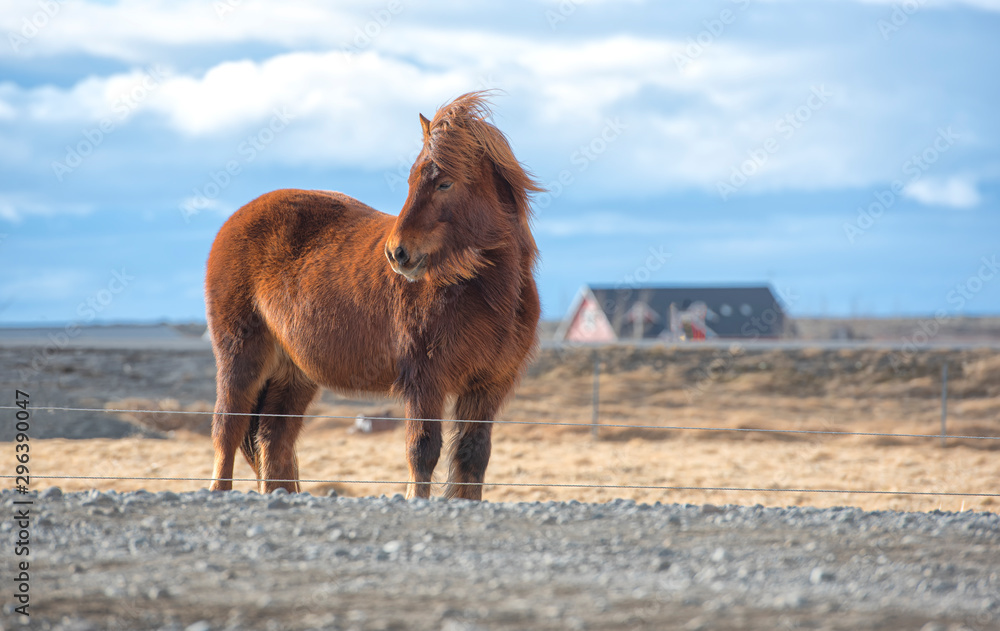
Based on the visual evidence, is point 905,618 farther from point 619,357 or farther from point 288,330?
point 619,357

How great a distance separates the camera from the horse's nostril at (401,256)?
4777 millimetres

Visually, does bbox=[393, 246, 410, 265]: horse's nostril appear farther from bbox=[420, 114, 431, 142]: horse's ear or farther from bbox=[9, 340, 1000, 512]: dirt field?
bbox=[9, 340, 1000, 512]: dirt field

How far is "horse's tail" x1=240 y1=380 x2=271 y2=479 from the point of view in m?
6.41

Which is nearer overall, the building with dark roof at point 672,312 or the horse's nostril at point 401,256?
the horse's nostril at point 401,256

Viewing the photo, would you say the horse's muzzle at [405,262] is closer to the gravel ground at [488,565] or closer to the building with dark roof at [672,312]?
the gravel ground at [488,565]

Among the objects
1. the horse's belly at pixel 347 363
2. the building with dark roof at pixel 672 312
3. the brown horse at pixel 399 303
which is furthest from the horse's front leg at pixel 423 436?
the building with dark roof at pixel 672 312

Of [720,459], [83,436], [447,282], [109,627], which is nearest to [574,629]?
[109,627]

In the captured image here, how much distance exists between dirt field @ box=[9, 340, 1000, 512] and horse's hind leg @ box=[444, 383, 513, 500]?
10.6 ft

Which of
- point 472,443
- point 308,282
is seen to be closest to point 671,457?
point 472,443

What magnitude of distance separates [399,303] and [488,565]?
2132mm

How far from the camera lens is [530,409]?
18000 mm

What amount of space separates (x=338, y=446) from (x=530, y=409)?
18.8 feet

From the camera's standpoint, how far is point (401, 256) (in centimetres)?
479

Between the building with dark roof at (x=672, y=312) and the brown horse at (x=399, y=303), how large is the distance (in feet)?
120
